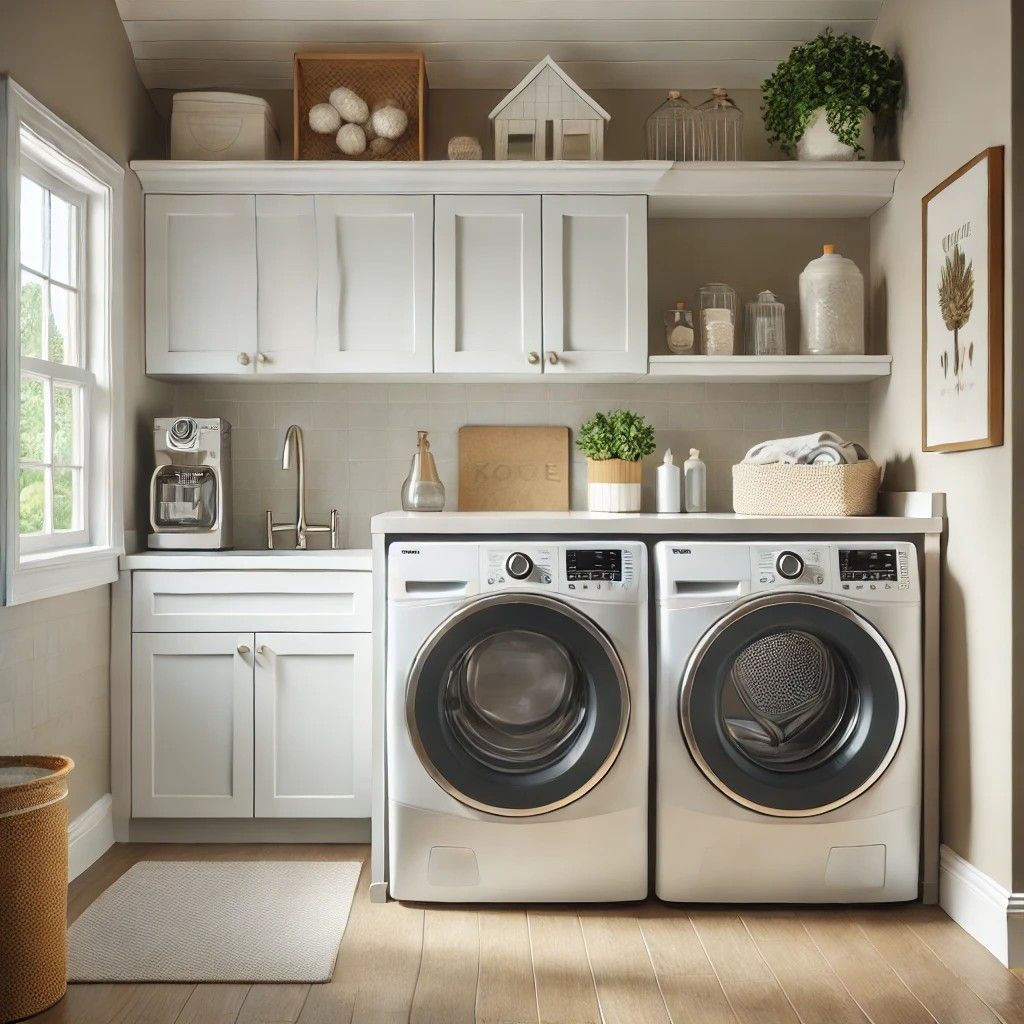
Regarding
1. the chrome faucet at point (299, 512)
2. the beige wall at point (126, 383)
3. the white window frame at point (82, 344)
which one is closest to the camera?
the white window frame at point (82, 344)

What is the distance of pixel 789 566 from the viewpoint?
258cm

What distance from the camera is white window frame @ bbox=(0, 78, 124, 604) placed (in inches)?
91.9

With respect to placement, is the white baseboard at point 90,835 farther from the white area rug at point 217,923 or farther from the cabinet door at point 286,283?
the cabinet door at point 286,283

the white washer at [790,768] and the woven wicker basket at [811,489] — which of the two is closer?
the white washer at [790,768]

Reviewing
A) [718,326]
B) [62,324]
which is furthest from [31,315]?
[718,326]

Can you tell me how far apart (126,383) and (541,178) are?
1433mm

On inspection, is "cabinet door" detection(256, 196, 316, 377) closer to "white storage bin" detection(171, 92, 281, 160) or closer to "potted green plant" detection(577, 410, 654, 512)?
"white storage bin" detection(171, 92, 281, 160)

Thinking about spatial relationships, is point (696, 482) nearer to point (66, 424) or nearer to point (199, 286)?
point (199, 286)

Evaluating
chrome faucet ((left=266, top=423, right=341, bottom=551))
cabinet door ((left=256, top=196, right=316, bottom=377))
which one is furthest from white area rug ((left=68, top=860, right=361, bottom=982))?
cabinet door ((left=256, top=196, right=316, bottom=377))

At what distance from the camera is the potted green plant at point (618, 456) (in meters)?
3.22

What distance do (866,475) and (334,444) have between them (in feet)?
5.81

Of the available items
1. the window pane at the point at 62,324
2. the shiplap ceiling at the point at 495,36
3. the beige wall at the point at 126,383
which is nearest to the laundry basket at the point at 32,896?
the beige wall at the point at 126,383

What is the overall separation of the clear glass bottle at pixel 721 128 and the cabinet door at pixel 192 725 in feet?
7.09

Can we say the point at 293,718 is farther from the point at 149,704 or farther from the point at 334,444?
the point at 334,444
